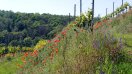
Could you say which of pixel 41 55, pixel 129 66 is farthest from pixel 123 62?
pixel 41 55

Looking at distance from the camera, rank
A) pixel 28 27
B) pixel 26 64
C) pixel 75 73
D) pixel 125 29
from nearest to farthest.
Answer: pixel 75 73, pixel 26 64, pixel 125 29, pixel 28 27

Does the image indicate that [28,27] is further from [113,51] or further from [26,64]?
[113,51]

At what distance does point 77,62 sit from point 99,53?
3.13 feet

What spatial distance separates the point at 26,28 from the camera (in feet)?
392

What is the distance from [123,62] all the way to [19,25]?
116m

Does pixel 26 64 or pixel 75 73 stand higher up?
pixel 75 73

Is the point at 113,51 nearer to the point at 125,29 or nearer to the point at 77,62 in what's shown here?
the point at 77,62

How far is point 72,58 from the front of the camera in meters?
8.70

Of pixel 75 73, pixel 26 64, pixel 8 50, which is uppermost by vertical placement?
pixel 75 73

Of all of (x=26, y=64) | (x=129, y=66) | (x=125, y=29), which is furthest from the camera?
(x=125, y=29)

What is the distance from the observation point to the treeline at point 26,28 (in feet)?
352

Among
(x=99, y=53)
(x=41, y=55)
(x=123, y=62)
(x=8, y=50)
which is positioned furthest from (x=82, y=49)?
(x=8, y=50)

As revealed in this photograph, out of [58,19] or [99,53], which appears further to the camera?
[58,19]

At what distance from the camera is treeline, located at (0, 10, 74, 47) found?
352 feet
